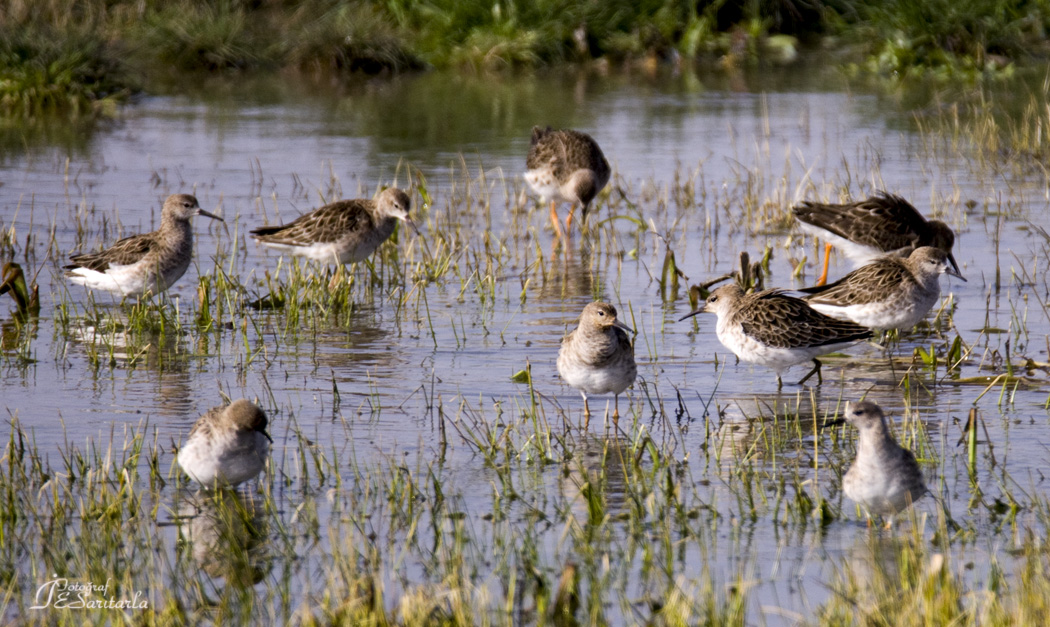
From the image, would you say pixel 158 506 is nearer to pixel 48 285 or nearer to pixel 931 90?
pixel 48 285

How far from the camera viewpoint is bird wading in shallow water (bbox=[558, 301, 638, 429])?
27.6ft

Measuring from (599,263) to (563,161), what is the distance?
2.49 metres

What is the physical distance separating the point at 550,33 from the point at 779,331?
2305 cm

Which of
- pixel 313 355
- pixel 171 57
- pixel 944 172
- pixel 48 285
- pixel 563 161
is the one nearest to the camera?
pixel 313 355

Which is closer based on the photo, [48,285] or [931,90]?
[48,285]

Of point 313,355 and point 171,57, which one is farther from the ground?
point 171,57

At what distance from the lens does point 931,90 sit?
26.2 metres

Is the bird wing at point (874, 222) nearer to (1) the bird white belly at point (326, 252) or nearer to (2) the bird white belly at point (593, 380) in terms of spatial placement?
(1) the bird white belly at point (326, 252)

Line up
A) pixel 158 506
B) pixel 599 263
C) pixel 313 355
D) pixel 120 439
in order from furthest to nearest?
pixel 599 263 < pixel 313 355 < pixel 120 439 < pixel 158 506

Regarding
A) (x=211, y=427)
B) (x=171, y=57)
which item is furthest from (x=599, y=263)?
(x=171, y=57)

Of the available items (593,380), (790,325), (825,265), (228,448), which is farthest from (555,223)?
(228,448)

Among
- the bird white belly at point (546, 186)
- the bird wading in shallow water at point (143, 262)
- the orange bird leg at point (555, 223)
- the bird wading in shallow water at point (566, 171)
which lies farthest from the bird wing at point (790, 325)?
the bird white belly at point (546, 186)

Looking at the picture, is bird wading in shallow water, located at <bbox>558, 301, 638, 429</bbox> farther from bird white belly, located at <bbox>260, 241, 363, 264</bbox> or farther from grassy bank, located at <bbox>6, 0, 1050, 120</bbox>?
grassy bank, located at <bbox>6, 0, 1050, 120</bbox>

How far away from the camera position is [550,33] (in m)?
31.4
